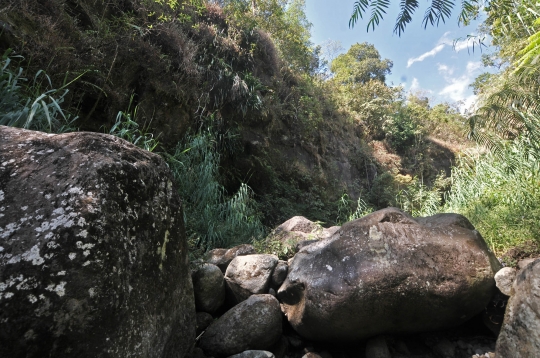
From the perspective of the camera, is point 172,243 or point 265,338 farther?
point 265,338

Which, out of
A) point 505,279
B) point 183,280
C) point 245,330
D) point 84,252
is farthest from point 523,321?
point 84,252

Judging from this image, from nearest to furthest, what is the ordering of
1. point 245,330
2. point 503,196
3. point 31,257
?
1. point 31,257
2. point 245,330
3. point 503,196

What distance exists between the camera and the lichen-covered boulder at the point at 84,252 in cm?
124

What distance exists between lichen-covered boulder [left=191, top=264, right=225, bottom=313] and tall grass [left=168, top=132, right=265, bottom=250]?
43.1 inches

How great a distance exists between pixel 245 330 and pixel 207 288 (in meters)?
0.51

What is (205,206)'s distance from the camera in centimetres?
464

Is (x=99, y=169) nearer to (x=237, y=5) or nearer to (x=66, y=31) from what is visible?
(x=66, y=31)

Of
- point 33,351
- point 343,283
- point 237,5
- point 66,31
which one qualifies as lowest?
point 33,351

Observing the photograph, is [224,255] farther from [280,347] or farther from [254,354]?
[254,354]

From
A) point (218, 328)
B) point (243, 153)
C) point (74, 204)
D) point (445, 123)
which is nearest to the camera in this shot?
point (74, 204)

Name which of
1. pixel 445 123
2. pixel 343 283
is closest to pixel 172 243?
pixel 343 283

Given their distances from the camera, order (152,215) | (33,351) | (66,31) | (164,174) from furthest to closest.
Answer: (66,31) < (164,174) < (152,215) < (33,351)

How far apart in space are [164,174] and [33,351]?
3.61 ft

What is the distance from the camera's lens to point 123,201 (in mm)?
1620
